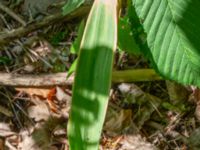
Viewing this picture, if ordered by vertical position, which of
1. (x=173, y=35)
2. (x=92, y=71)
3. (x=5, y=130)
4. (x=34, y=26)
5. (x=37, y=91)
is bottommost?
(x=5, y=130)

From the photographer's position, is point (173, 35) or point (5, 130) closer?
point (173, 35)

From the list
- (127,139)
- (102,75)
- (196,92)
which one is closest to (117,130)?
(127,139)

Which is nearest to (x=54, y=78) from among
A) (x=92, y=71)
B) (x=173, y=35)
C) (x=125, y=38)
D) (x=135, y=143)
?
(x=135, y=143)

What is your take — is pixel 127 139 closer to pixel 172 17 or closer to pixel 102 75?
pixel 102 75

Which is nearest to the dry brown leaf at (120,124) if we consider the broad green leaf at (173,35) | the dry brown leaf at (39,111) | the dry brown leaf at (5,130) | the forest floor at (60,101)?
the forest floor at (60,101)

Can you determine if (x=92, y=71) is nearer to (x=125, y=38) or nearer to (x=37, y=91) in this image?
(x=125, y=38)

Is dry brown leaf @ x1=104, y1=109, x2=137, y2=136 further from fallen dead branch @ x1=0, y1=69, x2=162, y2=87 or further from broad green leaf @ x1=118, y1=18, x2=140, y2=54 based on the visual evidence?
broad green leaf @ x1=118, y1=18, x2=140, y2=54

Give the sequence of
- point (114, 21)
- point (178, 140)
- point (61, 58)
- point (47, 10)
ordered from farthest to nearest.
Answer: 1. point (47, 10)
2. point (61, 58)
3. point (178, 140)
4. point (114, 21)

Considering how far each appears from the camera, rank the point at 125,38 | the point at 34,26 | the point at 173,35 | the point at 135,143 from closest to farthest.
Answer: the point at 173,35 → the point at 125,38 → the point at 135,143 → the point at 34,26
